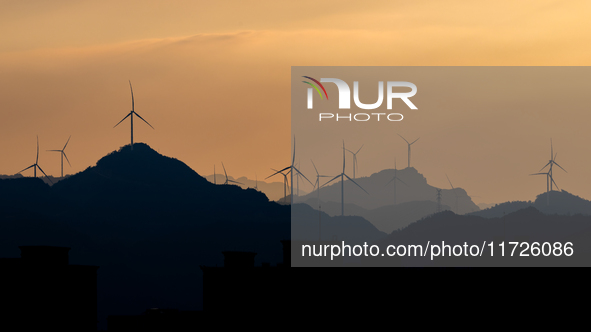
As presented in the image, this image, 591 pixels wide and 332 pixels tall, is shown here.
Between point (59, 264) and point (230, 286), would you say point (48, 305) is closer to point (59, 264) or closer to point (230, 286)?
point (59, 264)

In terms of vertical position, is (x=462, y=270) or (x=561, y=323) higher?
(x=462, y=270)

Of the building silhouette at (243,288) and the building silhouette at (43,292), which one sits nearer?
the building silhouette at (43,292)

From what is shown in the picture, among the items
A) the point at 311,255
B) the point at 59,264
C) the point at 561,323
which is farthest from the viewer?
the point at 311,255

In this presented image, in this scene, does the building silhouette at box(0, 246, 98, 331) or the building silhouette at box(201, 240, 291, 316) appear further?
the building silhouette at box(201, 240, 291, 316)

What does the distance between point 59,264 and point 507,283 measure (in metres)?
41.7

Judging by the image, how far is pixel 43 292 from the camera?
69375 mm

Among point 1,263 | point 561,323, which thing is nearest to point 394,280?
point 561,323

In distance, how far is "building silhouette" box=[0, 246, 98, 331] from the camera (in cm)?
6788

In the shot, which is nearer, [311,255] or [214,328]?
[214,328]

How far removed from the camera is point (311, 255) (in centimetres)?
8575

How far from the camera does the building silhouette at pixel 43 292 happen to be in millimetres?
67875

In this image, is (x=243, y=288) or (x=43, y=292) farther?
(x=243, y=288)

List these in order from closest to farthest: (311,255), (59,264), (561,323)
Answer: (561,323)
(59,264)
(311,255)

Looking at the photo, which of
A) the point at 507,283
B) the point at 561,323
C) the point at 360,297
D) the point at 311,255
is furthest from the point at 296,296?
the point at 561,323
